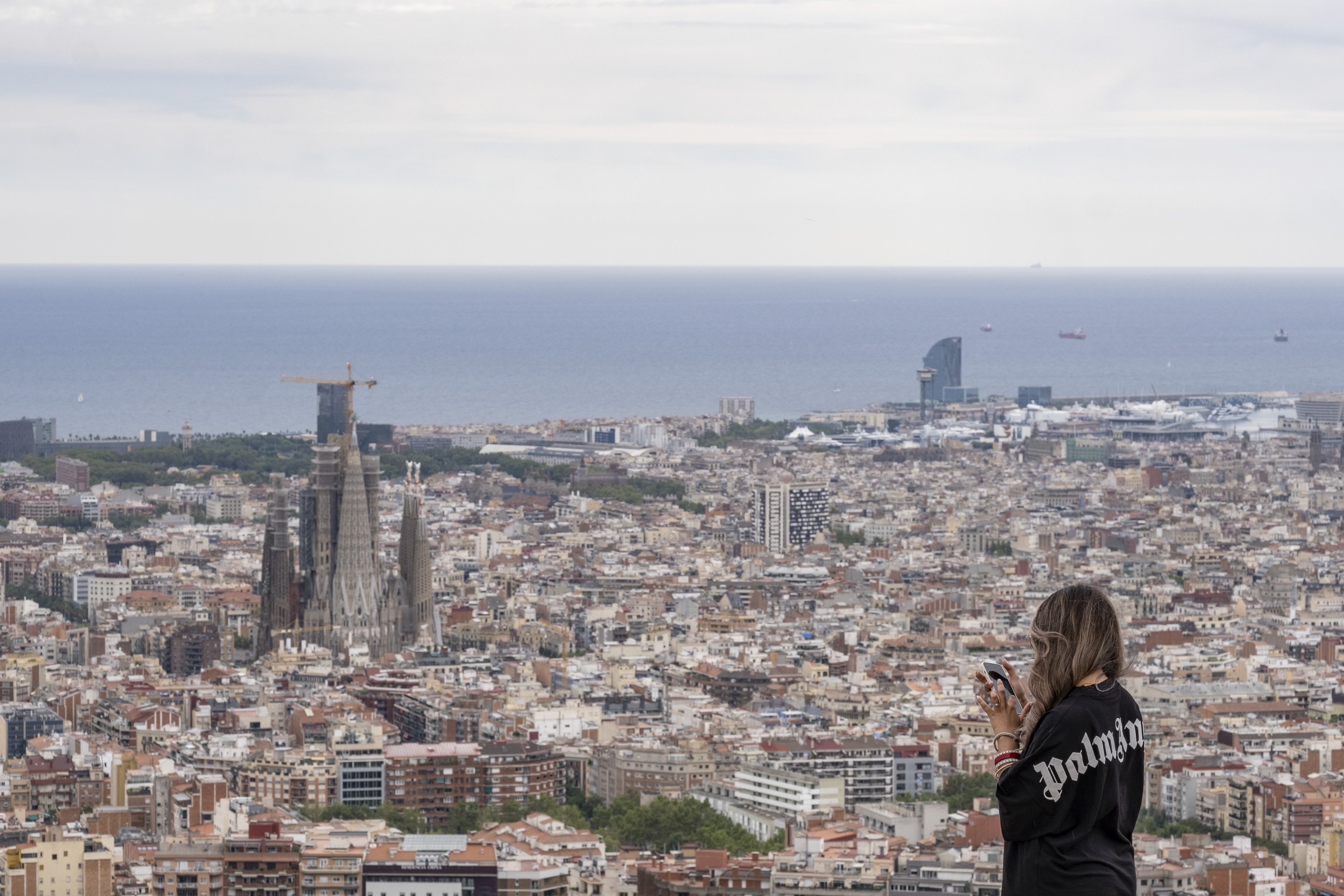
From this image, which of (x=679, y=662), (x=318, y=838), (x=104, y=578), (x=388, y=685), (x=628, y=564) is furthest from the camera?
(x=628, y=564)

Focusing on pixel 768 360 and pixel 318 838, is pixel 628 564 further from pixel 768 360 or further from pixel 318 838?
pixel 768 360

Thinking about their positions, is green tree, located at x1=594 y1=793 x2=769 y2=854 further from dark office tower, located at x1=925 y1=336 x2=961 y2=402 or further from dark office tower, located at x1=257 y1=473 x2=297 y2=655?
dark office tower, located at x1=925 y1=336 x2=961 y2=402

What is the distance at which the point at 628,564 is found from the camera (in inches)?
1590

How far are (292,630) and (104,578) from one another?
7166 millimetres

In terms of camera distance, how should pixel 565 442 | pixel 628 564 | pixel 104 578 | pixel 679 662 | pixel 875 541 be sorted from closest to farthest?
pixel 679 662 → pixel 104 578 → pixel 628 564 → pixel 875 541 → pixel 565 442

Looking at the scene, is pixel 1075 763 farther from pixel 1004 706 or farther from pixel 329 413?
pixel 329 413

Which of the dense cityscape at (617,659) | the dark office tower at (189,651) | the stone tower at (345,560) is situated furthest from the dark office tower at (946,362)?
the dark office tower at (189,651)

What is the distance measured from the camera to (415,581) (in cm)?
3278

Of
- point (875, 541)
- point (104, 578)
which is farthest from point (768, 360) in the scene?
point (104, 578)

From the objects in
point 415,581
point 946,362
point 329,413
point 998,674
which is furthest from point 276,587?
point 946,362

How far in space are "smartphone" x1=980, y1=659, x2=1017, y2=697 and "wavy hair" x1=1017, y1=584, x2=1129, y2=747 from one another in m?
0.03

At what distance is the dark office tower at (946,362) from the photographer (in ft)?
259

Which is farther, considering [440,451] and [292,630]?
[440,451]

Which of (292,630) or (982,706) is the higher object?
(982,706)
